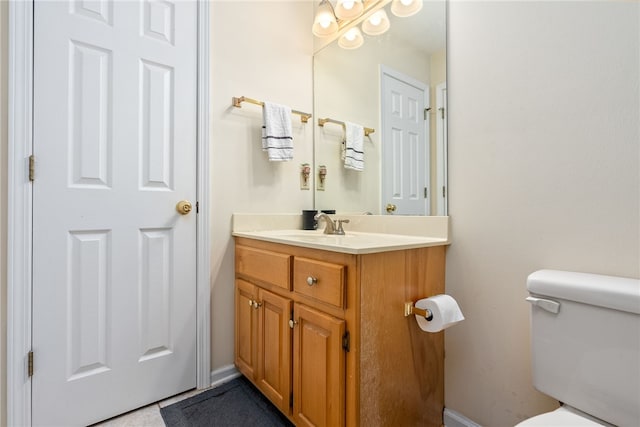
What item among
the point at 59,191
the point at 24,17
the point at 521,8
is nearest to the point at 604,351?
the point at 521,8

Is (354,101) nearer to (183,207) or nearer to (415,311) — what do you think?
(183,207)

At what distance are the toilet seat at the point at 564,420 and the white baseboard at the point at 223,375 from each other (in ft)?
4.39

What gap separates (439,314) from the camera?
3.34ft

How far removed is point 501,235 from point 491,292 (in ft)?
0.72

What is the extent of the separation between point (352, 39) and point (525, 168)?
3.92 feet

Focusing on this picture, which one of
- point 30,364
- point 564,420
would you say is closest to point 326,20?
point 564,420

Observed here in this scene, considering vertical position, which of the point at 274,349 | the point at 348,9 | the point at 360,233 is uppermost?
the point at 348,9

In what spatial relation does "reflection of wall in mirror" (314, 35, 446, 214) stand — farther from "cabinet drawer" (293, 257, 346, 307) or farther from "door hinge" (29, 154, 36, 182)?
"door hinge" (29, 154, 36, 182)

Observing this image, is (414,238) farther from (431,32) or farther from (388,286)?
(431,32)

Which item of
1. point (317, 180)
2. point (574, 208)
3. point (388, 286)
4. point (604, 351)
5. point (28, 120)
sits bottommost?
point (604, 351)

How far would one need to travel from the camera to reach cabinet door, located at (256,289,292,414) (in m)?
1.21

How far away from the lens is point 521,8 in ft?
3.46

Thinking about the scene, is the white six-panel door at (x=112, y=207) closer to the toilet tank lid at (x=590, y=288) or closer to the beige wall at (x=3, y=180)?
the beige wall at (x=3, y=180)

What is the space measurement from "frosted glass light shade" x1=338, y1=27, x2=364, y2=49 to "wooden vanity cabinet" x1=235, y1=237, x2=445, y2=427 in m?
1.23
